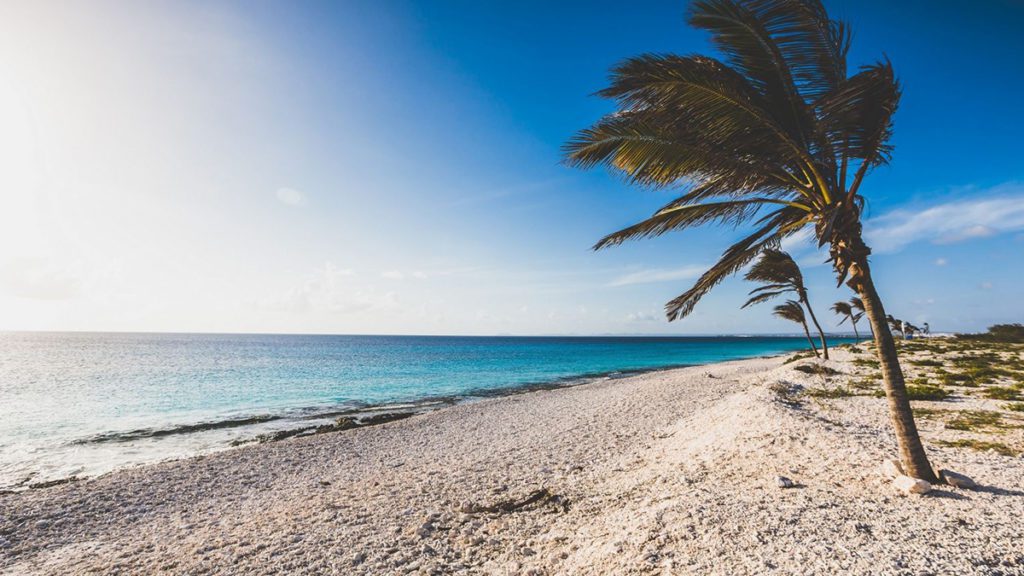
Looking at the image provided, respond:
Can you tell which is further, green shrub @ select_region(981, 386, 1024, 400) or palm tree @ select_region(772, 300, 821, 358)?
palm tree @ select_region(772, 300, 821, 358)

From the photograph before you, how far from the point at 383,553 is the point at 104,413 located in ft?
74.9

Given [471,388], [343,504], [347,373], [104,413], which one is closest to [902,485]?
[343,504]

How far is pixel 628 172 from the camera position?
5.95m

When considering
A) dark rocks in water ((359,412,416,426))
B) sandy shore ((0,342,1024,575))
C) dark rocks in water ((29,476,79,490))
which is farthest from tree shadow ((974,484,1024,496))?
dark rocks in water ((29,476,79,490))

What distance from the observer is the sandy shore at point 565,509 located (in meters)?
3.98

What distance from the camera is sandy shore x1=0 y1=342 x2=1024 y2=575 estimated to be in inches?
157

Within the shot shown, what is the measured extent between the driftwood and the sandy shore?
44 millimetres

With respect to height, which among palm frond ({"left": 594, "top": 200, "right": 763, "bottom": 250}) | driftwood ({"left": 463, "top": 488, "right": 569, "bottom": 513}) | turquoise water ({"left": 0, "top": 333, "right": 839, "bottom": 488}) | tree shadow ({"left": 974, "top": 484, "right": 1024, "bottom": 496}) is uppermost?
palm frond ({"left": 594, "top": 200, "right": 763, "bottom": 250})

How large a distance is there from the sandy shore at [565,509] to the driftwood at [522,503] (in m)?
0.04

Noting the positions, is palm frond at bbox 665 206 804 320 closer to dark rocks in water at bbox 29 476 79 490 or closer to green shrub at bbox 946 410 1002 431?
green shrub at bbox 946 410 1002 431

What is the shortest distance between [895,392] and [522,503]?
17.5ft

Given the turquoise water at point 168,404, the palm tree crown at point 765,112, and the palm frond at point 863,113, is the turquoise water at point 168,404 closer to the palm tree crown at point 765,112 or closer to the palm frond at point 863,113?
the palm tree crown at point 765,112

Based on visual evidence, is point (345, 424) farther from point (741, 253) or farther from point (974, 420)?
point (974, 420)

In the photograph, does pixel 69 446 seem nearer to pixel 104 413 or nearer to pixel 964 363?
pixel 104 413
